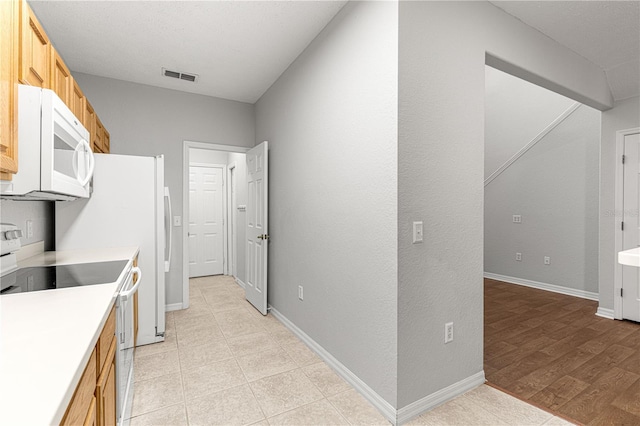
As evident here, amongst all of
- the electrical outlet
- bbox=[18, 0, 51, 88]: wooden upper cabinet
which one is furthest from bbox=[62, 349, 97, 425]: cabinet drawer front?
the electrical outlet

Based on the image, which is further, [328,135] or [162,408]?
[328,135]

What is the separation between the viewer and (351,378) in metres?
2.13

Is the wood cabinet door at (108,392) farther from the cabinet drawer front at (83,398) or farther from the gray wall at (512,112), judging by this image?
the gray wall at (512,112)

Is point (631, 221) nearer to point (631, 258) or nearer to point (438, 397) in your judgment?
point (438, 397)

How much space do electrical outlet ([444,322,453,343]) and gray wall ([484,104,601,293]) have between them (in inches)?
139

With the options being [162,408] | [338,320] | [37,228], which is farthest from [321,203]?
[37,228]

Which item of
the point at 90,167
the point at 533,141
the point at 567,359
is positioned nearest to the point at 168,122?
the point at 90,167

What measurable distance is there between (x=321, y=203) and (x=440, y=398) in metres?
1.56

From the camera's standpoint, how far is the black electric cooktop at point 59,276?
141 centimetres

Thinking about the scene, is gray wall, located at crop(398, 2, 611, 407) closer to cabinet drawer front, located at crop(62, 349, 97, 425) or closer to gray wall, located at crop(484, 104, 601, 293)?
cabinet drawer front, located at crop(62, 349, 97, 425)

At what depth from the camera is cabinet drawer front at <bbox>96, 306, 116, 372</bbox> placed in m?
1.10

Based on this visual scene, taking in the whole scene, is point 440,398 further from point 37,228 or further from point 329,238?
point 37,228

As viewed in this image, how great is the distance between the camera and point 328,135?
2.44 meters

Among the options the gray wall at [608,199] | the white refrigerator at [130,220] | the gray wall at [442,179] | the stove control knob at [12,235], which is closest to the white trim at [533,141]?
the gray wall at [608,199]
